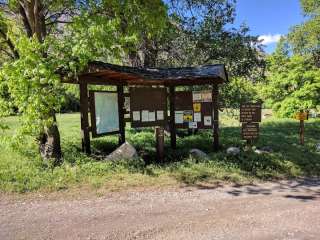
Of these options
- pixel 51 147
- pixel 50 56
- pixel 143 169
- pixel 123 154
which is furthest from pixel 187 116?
pixel 50 56

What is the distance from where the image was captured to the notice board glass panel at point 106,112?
389 inches

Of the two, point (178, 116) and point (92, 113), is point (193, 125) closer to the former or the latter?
point (178, 116)

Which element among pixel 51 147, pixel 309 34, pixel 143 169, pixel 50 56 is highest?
pixel 309 34

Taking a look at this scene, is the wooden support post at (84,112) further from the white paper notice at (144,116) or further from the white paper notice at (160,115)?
the white paper notice at (160,115)

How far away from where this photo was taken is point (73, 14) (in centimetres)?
1071

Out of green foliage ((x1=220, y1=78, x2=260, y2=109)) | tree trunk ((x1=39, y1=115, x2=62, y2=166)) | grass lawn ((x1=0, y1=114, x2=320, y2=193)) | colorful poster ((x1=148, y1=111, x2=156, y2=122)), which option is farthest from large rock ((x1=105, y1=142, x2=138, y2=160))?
green foliage ((x1=220, y1=78, x2=260, y2=109))

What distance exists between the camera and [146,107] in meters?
10.4

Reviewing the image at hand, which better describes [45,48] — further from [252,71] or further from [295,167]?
[252,71]

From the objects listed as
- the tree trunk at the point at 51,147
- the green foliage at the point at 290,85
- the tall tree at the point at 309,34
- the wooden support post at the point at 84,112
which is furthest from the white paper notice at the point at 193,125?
the tall tree at the point at 309,34

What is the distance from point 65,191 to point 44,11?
595cm

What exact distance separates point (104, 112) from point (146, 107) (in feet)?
4.03

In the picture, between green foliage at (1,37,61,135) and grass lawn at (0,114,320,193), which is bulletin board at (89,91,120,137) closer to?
grass lawn at (0,114,320,193)

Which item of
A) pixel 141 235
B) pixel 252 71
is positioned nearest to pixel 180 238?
pixel 141 235

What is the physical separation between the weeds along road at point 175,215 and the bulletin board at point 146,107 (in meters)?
3.54
